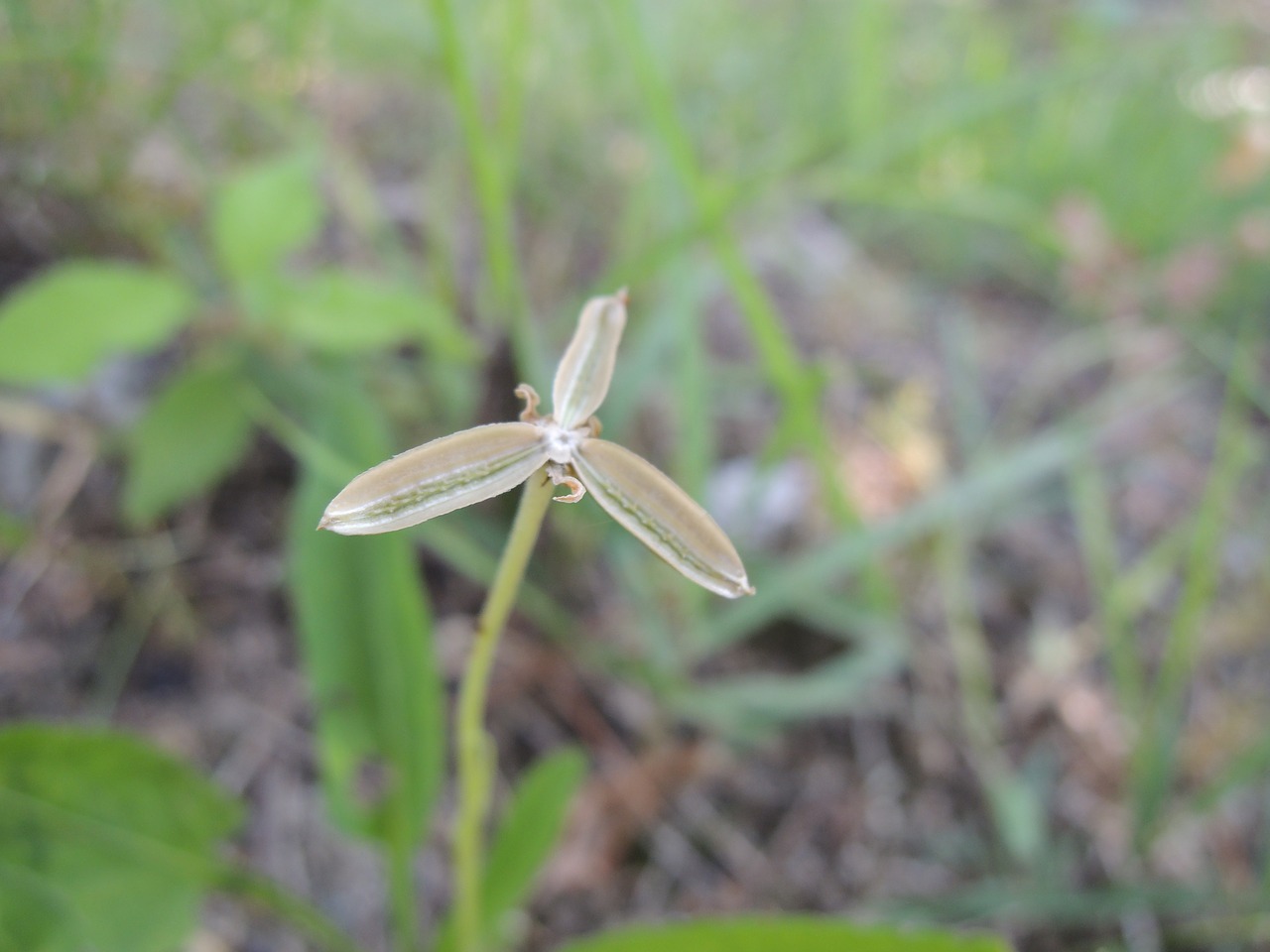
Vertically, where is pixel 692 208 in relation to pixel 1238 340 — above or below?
below

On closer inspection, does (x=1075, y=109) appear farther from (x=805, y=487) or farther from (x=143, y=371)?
(x=143, y=371)

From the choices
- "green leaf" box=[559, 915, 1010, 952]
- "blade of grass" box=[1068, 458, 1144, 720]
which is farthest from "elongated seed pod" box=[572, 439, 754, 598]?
"blade of grass" box=[1068, 458, 1144, 720]

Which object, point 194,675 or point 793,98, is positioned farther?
point 793,98

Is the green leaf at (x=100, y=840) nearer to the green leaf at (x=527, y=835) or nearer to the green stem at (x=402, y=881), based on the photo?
the green stem at (x=402, y=881)

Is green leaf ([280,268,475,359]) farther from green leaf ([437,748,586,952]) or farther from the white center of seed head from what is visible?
the white center of seed head

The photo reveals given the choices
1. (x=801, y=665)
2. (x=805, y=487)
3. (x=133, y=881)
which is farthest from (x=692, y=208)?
(x=133, y=881)

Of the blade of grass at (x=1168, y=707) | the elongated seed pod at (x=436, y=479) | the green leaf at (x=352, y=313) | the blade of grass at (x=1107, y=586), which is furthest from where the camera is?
the blade of grass at (x=1107, y=586)

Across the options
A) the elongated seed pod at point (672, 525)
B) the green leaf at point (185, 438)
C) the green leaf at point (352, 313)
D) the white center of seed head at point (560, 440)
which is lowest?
the elongated seed pod at point (672, 525)

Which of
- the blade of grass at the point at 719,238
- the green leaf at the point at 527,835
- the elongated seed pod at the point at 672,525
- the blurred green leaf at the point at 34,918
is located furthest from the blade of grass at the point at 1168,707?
the blurred green leaf at the point at 34,918
